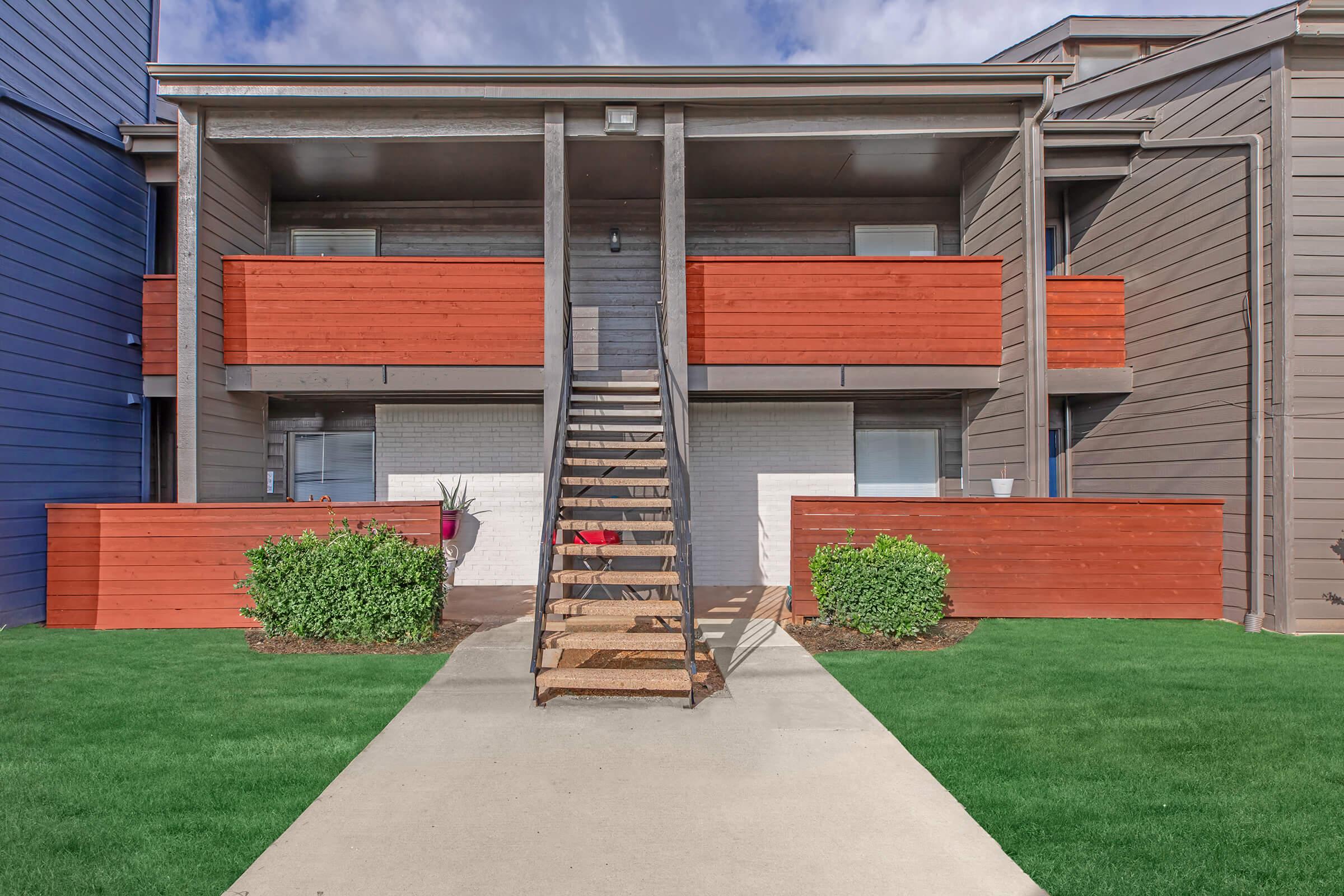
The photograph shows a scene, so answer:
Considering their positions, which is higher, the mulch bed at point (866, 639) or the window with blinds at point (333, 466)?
the window with blinds at point (333, 466)

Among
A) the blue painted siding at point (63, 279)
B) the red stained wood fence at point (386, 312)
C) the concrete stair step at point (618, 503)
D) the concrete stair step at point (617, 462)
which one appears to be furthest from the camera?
the red stained wood fence at point (386, 312)

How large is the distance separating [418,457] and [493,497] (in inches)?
45.5

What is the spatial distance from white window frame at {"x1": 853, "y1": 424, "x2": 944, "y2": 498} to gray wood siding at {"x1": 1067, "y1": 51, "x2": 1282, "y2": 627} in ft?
5.93

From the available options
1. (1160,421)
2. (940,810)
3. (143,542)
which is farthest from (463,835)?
(1160,421)

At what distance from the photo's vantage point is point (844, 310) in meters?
8.38

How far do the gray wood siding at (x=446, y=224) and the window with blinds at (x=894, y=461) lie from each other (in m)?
5.32

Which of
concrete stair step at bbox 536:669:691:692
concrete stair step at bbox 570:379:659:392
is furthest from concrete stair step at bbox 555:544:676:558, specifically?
concrete stair step at bbox 570:379:659:392

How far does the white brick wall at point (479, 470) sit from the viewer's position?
1013cm

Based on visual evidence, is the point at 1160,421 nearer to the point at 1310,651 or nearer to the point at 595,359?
the point at 1310,651

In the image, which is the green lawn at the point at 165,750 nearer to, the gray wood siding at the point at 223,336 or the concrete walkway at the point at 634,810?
the concrete walkway at the point at 634,810

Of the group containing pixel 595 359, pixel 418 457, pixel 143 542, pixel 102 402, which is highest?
pixel 595 359

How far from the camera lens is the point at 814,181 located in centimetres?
959

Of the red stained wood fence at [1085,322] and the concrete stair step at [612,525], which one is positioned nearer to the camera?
the concrete stair step at [612,525]

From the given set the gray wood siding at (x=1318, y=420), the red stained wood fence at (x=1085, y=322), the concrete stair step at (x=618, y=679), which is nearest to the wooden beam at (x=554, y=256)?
the concrete stair step at (x=618, y=679)
